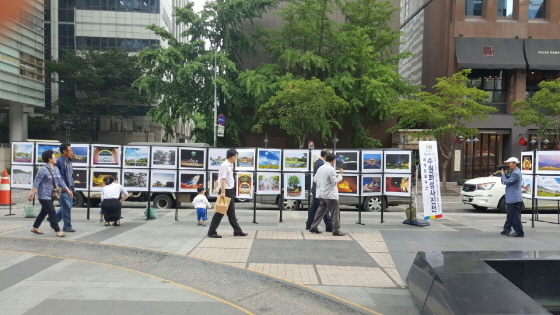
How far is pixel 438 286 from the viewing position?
5.04m

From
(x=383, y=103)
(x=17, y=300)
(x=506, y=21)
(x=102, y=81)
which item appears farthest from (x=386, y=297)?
(x=102, y=81)

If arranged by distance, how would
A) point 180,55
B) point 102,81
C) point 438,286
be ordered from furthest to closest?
point 102,81, point 180,55, point 438,286

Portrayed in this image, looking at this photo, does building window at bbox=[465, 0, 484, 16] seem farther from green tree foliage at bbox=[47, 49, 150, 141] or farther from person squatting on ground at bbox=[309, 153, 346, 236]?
person squatting on ground at bbox=[309, 153, 346, 236]

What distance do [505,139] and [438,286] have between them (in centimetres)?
3614

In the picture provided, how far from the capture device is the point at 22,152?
1341 centimetres

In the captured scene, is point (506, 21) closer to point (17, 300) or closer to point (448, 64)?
point (448, 64)

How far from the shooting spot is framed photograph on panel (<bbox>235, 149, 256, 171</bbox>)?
13116 millimetres

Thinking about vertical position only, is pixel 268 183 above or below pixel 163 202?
above

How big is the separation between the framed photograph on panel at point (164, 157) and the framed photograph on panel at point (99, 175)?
3.38 feet

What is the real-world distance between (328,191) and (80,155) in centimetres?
706

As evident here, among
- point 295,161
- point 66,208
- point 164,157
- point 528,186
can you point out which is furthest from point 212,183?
point 528,186

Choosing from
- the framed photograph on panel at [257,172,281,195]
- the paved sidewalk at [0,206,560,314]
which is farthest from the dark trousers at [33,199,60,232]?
the framed photograph on panel at [257,172,281,195]

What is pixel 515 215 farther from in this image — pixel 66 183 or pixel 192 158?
pixel 66 183

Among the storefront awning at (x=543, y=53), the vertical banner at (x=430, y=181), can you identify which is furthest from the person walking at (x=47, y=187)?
the storefront awning at (x=543, y=53)
